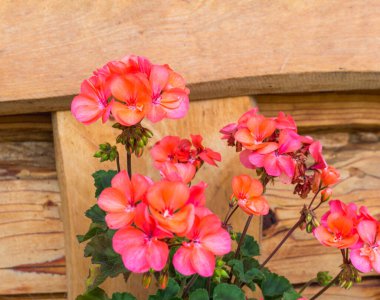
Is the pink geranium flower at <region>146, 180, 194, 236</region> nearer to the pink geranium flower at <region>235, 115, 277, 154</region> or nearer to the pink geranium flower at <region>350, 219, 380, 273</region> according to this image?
the pink geranium flower at <region>235, 115, 277, 154</region>

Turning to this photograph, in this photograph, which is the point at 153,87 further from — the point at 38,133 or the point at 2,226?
the point at 2,226

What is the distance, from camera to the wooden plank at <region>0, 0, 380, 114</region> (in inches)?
A: 51.3

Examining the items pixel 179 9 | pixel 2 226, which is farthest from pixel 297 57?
pixel 2 226

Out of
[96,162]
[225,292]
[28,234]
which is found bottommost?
[28,234]

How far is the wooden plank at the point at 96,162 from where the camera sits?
53.1 inches

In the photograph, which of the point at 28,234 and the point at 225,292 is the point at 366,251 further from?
the point at 28,234

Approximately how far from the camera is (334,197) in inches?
60.3

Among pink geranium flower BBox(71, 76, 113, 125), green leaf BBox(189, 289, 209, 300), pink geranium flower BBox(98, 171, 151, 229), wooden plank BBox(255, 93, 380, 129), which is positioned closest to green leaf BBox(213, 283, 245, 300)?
green leaf BBox(189, 289, 209, 300)

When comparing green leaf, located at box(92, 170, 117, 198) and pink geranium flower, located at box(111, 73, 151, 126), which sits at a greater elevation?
pink geranium flower, located at box(111, 73, 151, 126)

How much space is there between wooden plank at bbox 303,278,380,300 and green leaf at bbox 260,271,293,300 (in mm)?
306

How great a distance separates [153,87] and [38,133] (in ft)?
1.67

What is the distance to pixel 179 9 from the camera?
4.33ft

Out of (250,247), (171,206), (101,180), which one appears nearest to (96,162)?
(101,180)

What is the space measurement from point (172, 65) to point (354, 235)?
18.6 inches
